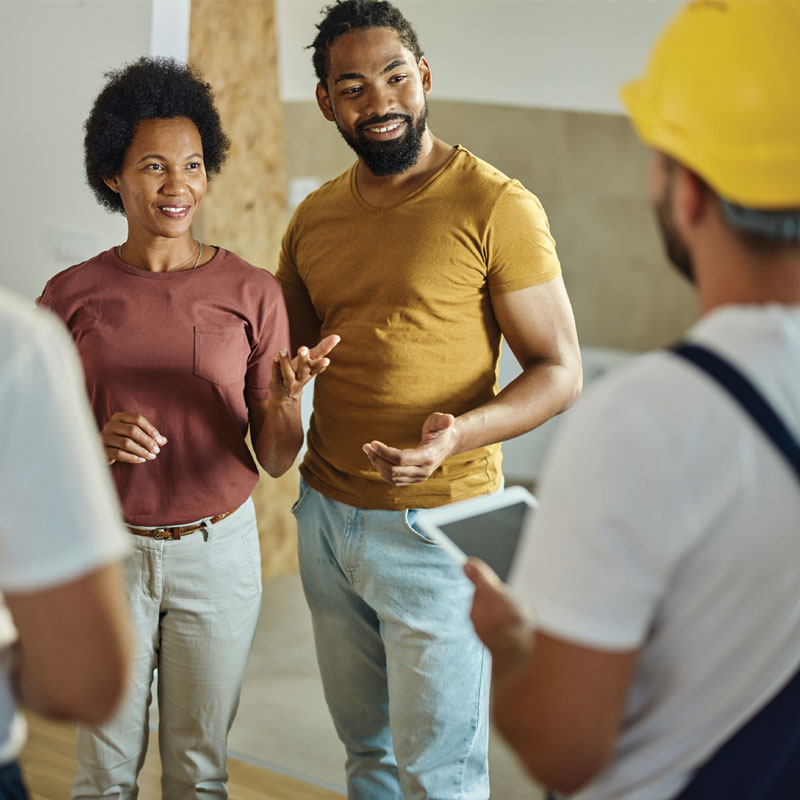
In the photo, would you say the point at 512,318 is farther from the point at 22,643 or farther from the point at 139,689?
the point at 22,643

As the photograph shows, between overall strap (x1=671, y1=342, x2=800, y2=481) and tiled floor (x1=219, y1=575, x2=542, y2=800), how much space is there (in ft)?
6.15

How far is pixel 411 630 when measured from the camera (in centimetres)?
177

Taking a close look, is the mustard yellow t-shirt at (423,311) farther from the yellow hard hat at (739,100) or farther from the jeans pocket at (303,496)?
the yellow hard hat at (739,100)

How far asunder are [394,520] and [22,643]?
3.29 ft

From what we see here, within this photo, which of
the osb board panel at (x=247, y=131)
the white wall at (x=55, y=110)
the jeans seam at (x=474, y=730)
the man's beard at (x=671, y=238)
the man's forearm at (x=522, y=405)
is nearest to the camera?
the man's beard at (x=671, y=238)

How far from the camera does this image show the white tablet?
1.35 m

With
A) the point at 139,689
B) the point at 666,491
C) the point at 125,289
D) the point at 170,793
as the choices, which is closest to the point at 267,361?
the point at 125,289

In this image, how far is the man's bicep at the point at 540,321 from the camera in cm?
172

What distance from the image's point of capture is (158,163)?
1.83 metres

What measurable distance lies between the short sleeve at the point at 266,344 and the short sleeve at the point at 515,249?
1.41ft

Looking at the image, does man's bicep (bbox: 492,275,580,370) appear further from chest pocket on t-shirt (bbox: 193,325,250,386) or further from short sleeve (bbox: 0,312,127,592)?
short sleeve (bbox: 0,312,127,592)

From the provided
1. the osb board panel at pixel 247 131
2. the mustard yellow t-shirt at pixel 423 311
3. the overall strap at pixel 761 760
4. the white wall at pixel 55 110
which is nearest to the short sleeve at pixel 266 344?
the mustard yellow t-shirt at pixel 423 311

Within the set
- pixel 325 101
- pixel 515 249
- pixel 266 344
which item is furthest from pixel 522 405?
pixel 325 101

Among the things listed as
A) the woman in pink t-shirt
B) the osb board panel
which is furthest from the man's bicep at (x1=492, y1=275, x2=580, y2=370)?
the osb board panel
